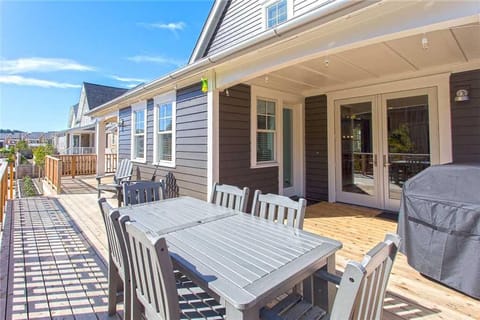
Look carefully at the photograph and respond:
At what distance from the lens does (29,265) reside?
8.83 ft

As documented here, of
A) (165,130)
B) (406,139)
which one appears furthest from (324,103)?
(165,130)

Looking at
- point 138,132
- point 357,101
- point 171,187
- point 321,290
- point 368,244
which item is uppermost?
point 357,101

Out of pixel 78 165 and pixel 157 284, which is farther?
pixel 78 165

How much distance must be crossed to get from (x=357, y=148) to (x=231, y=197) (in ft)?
12.2

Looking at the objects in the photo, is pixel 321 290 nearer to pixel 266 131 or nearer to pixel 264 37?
pixel 264 37

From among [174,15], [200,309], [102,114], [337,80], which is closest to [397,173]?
[337,80]

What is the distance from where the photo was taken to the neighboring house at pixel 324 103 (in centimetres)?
254

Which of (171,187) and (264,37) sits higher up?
(264,37)

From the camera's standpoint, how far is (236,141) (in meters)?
4.40

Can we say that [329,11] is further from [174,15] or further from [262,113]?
[174,15]

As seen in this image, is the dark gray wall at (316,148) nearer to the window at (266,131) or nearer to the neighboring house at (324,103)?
the neighboring house at (324,103)

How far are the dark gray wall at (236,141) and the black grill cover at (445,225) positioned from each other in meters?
2.55

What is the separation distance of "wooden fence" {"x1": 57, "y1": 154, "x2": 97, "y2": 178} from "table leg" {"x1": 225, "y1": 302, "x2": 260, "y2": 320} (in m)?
11.0

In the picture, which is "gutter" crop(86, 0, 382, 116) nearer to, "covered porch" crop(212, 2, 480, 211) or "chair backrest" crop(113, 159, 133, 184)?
"covered porch" crop(212, 2, 480, 211)
